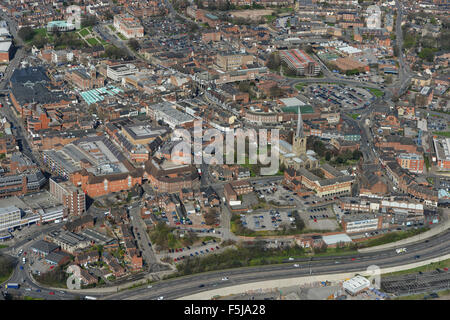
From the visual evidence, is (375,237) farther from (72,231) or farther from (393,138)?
(72,231)

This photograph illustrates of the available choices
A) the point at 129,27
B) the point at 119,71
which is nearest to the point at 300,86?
the point at 119,71

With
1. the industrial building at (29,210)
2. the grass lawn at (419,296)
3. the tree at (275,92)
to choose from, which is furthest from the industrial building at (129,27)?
the grass lawn at (419,296)

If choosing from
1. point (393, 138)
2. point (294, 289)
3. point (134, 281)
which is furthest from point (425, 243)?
point (134, 281)

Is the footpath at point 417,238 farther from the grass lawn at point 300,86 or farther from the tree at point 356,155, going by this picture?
the grass lawn at point 300,86

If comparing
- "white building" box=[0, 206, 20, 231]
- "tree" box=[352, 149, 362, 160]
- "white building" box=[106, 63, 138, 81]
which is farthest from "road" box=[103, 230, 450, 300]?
"white building" box=[106, 63, 138, 81]

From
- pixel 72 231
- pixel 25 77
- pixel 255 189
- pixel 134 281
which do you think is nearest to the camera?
pixel 134 281

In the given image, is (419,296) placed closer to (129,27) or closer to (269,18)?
(129,27)
